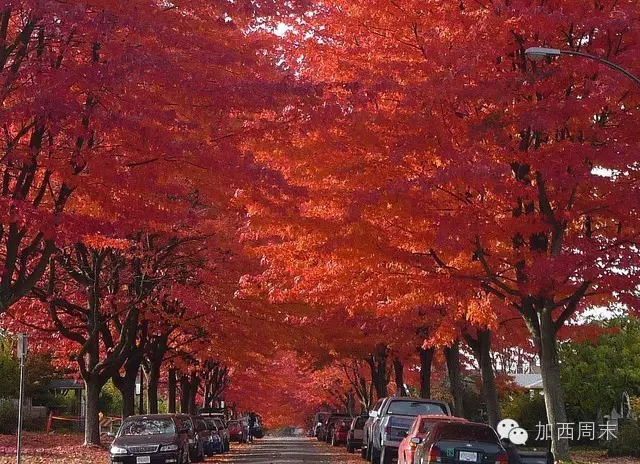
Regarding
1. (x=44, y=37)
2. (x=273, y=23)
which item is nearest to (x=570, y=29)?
(x=273, y=23)

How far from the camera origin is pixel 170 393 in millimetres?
48812

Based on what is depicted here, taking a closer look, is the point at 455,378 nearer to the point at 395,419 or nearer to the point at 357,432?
the point at 357,432

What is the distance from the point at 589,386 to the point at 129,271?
20.7 metres

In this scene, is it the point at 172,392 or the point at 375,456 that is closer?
the point at 375,456

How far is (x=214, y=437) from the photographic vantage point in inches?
1373

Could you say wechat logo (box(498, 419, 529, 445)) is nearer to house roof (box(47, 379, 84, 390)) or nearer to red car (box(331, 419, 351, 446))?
red car (box(331, 419, 351, 446))

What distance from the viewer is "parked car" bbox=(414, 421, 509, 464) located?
1573cm

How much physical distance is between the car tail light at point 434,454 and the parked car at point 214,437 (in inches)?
746

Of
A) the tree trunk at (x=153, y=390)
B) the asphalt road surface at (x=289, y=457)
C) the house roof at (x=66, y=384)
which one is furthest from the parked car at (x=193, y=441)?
the house roof at (x=66, y=384)

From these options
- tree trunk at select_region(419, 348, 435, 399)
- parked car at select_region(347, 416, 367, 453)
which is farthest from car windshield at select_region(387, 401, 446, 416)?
tree trunk at select_region(419, 348, 435, 399)

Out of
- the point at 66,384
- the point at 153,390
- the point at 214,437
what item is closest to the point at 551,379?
the point at 214,437

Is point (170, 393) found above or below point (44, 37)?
below

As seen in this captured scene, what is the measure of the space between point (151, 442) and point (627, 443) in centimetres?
1597

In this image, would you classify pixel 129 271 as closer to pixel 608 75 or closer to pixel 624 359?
pixel 608 75
